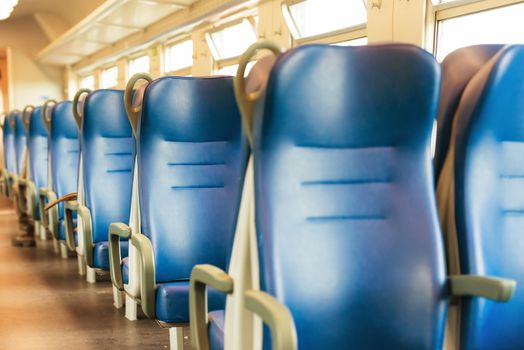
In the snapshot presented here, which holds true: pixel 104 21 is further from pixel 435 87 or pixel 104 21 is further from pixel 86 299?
pixel 435 87

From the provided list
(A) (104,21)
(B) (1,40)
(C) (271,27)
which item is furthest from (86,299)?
(B) (1,40)

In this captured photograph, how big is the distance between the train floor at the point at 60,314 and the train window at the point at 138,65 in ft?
17.8

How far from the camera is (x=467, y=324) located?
5.26 feet

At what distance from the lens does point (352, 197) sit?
5.14 feet

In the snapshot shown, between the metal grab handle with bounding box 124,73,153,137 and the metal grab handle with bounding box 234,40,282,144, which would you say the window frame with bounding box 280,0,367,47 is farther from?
the metal grab handle with bounding box 234,40,282,144

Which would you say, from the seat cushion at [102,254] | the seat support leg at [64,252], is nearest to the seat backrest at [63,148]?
the seat cushion at [102,254]

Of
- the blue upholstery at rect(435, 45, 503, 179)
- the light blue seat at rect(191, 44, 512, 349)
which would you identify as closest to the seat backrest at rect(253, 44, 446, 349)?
the light blue seat at rect(191, 44, 512, 349)

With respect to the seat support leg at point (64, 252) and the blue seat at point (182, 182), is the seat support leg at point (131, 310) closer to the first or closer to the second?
the blue seat at point (182, 182)

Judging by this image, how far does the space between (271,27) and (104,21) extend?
4.05m

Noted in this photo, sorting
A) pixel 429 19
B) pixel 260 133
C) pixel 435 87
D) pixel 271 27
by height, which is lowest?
pixel 260 133

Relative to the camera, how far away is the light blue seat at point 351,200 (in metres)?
1.46

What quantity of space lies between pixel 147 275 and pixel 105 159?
120cm

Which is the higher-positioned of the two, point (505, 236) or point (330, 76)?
point (330, 76)

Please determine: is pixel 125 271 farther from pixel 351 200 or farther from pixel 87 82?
pixel 87 82
